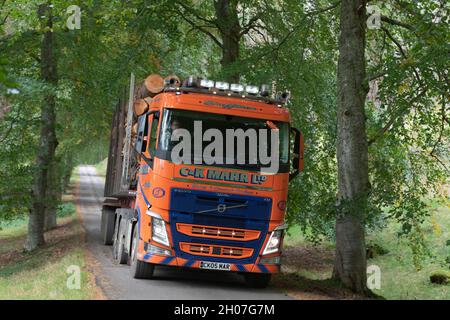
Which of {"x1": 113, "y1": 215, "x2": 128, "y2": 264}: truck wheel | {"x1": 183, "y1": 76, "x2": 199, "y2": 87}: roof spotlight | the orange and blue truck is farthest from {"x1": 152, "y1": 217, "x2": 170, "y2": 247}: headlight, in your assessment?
{"x1": 113, "y1": 215, "x2": 128, "y2": 264}: truck wheel

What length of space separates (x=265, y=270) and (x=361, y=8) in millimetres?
5641

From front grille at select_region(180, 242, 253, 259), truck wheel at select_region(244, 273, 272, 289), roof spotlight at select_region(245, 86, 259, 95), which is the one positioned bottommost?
truck wheel at select_region(244, 273, 272, 289)

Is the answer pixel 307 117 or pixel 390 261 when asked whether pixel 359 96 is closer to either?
pixel 307 117

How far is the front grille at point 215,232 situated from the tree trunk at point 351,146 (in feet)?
7.10

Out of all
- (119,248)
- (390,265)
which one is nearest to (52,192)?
(119,248)

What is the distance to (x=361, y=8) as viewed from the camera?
13883mm

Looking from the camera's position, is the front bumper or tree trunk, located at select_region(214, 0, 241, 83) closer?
the front bumper

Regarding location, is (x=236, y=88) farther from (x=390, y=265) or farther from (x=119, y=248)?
(x=390, y=265)

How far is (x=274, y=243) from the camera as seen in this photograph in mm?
12805

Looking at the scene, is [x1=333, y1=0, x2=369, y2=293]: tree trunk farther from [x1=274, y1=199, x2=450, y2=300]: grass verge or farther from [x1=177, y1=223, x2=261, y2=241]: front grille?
[x1=177, y1=223, x2=261, y2=241]: front grille

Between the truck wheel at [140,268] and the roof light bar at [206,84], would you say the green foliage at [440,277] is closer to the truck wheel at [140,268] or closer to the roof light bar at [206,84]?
the truck wheel at [140,268]

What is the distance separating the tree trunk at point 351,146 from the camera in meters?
13.5

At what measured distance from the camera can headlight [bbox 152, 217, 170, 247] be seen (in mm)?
12320

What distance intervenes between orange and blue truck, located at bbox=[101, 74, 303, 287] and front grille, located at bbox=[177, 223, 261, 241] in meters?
0.02
